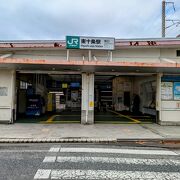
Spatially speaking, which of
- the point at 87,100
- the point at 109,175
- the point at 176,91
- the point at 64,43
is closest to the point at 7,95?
the point at 64,43

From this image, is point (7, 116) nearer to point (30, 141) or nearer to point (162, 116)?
point (30, 141)

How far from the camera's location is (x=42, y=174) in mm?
5594

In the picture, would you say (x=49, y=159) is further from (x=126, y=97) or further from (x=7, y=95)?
(x=126, y=97)

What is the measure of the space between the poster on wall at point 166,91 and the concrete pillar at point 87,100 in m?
3.90

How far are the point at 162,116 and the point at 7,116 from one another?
8405 mm

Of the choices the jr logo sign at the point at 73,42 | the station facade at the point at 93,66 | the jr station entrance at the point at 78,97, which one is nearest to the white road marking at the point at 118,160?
the station facade at the point at 93,66

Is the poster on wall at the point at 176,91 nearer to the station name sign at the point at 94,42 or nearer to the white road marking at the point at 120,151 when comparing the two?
the station name sign at the point at 94,42

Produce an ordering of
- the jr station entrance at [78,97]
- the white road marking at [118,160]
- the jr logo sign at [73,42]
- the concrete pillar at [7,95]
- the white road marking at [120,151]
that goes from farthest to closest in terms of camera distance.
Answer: the jr station entrance at [78,97] → the concrete pillar at [7,95] → the jr logo sign at [73,42] → the white road marking at [120,151] → the white road marking at [118,160]

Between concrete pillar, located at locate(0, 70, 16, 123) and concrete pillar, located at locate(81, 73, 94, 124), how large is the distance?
3794 millimetres

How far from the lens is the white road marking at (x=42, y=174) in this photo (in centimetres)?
541

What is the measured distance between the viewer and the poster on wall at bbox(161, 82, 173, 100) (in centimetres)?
1480

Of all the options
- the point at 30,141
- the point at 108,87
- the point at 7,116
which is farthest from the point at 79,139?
the point at 108,87

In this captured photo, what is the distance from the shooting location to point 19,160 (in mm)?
6793

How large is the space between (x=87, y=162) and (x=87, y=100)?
8.19m
